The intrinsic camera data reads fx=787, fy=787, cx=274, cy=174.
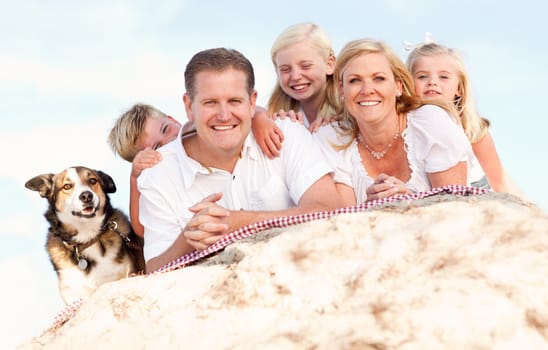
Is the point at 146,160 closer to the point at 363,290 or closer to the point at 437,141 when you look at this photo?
the point at 437,141

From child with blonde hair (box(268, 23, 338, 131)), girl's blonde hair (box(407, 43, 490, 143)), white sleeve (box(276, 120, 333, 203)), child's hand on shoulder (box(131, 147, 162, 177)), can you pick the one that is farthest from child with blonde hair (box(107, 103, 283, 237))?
girl's blonde hair (box(407, 43, 490, 143))

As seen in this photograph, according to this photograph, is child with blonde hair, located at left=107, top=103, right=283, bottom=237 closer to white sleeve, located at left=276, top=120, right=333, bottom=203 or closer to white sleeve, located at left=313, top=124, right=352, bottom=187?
white sleeve, located at left=313, top=124, right=352, bottom=187

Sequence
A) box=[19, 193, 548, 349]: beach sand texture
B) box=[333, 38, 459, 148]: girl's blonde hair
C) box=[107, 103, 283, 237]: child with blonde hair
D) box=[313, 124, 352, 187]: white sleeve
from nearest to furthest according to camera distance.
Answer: box=[19, 193, 548, 349]: beach sand texture, box=[313, 124, 352, 187]: white sleeve, box=[333, 38, 459, 148]: girl's blonde hair, box=[107, 103, 283, 237]: child with blonde hair

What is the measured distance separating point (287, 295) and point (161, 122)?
4.06 metres

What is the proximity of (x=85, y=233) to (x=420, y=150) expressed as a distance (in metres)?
3.75

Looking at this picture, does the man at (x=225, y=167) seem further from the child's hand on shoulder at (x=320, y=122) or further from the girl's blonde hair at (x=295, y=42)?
the girl's blonde hair at (x=295, y=42)

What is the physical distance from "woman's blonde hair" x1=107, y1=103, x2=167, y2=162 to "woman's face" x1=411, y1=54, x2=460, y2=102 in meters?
2.57

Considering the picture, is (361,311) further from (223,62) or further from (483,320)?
(223,62)

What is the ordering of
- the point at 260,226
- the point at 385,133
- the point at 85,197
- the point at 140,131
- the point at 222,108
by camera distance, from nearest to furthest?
the point at 260,226 < the point at 222,108 < the point at 385,133 < the point at 140,131 < the point at 85,197

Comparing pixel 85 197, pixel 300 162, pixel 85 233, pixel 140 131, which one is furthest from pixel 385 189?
pixel 85 233

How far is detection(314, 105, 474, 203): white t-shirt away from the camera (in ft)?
19.3

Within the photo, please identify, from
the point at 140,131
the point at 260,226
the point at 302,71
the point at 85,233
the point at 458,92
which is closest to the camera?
the point at 260,226

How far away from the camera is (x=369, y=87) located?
604cm

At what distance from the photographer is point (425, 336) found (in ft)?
10.8
